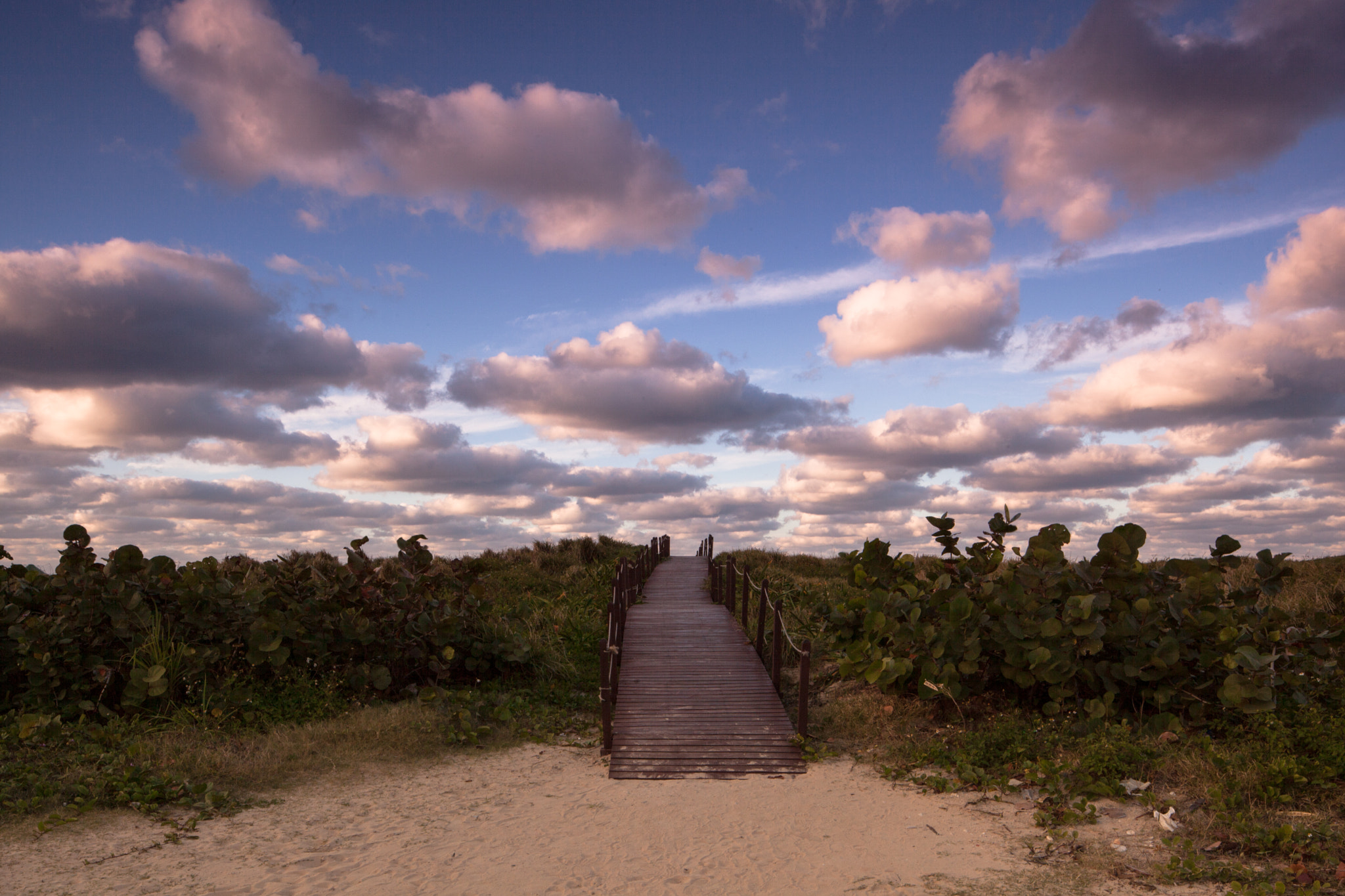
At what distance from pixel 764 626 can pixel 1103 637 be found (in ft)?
16.6

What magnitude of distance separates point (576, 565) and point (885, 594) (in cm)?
1526

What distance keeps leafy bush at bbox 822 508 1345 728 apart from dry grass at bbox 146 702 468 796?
5296 mm

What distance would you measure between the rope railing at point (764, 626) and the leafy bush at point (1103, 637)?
29.0 inches

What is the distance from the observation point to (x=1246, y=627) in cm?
860

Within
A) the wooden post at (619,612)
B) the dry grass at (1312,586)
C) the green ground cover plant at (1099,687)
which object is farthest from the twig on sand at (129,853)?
the dry grass at (1312,586)

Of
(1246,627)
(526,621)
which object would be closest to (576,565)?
(526,621)

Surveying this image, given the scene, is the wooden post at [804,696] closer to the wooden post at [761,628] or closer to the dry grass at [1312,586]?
the wooden post at [761,628]

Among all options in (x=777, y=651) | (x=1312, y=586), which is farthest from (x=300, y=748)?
(x=1312, y=586)

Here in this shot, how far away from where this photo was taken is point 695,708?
34.1 feet

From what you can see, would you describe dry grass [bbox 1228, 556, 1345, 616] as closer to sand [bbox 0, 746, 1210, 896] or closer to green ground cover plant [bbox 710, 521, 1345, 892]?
green ground cover plant [bbox 710, 521, 1345, 892]

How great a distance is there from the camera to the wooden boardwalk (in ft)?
29.8

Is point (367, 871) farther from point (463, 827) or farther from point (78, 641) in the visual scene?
point (78, 641)

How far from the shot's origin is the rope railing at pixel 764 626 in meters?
9.51

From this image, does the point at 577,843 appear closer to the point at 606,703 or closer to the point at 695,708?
the point at 606,703
